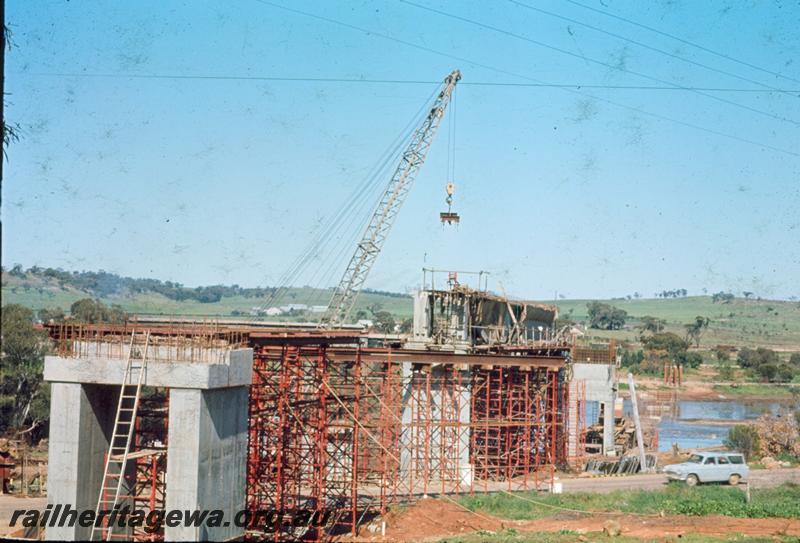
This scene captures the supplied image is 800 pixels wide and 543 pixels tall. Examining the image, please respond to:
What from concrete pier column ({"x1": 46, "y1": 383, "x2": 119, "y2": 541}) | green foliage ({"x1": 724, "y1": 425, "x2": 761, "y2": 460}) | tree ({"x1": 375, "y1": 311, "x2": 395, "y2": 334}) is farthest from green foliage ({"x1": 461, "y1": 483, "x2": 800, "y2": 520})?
green foliage ({"x1": 724, "y1": 425, "x2": 761, "y2": 460})

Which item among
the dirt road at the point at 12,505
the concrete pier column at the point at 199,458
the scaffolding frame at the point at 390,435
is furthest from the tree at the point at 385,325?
the concrete pier column at the point at 199,458

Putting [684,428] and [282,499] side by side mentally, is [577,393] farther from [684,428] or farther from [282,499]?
[684,428]

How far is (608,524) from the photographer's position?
28328 millimetres

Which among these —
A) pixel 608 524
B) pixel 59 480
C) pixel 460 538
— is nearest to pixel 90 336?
pixel 59 480

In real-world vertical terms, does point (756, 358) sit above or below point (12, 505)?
above

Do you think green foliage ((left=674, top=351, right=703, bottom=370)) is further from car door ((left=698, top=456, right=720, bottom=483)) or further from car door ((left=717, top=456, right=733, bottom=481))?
car door ((left=698, top=456, right=720, bottom=483))

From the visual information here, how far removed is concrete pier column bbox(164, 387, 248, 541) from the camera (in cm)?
2209

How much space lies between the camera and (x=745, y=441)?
2173 inches

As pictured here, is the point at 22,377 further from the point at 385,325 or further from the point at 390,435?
the point at 390,435

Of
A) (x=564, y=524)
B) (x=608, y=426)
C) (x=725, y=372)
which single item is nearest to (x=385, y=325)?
(x=608, y=426)

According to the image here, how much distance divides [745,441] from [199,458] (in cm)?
4209

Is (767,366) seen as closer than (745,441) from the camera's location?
No

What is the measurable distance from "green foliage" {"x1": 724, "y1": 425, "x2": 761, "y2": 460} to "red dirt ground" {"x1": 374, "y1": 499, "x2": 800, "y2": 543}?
24721 mm

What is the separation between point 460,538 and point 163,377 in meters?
11.1
